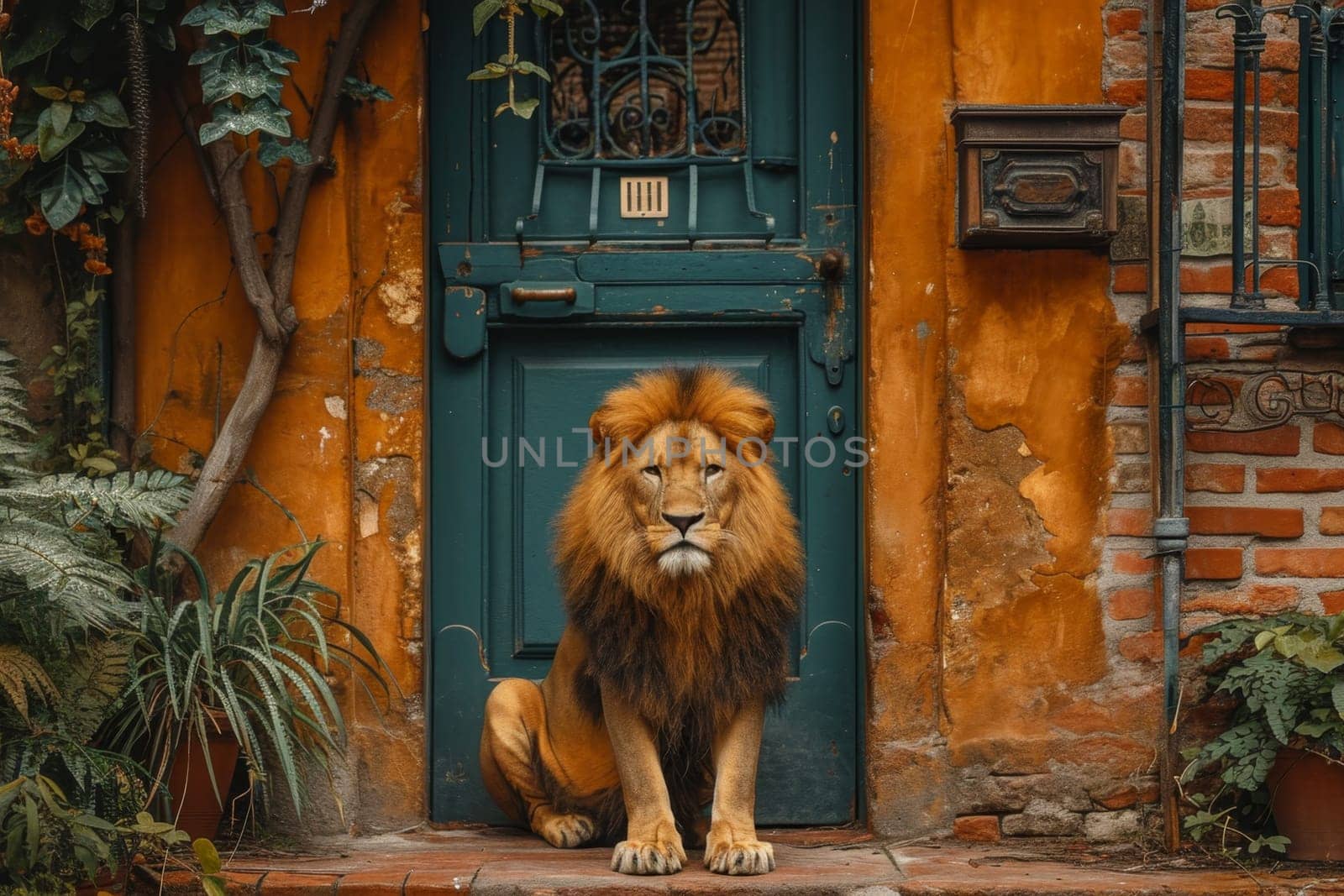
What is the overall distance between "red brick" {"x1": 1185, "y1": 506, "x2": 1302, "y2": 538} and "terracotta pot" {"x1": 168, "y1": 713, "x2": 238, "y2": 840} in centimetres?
264

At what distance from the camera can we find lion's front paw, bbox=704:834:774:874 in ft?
13.3

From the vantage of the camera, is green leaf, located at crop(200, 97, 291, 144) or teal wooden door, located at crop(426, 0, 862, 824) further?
teal wooden door, located at crop(426, 0, 862, 824)

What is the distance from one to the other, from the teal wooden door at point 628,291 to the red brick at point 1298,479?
112 cm

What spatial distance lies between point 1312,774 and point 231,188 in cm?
322

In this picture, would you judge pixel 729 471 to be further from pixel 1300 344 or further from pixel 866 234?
pixel 1300 344

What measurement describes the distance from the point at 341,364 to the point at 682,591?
4.19 feet

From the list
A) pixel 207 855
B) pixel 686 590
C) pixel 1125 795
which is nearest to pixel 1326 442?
pixel 1125 795

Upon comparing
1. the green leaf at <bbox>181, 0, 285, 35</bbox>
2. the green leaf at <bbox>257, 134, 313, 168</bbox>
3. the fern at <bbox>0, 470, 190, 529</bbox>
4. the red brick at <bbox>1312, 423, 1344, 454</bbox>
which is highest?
the green leaf at <bbox>181, 0, 285, 35</bbox>

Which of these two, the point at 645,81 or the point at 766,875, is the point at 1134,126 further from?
the point at 766,875

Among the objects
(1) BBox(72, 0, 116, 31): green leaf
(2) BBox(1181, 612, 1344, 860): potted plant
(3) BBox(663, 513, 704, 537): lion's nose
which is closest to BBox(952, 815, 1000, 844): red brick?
(2) BBox(1181, 612, 1344, 860): potted plant

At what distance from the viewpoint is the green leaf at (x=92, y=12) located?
460cm

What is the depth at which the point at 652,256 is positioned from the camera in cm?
500

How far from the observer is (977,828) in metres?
4.72

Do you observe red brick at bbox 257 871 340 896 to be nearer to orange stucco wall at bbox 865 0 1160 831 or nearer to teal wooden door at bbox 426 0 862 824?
teal wooden door at bbox 426 0 862 824
